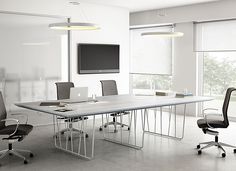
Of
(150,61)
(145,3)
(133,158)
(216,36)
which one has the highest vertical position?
(145,3)

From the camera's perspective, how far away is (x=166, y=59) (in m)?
10.0

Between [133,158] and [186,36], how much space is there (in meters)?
4.98

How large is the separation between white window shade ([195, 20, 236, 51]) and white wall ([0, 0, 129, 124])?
1.98 m

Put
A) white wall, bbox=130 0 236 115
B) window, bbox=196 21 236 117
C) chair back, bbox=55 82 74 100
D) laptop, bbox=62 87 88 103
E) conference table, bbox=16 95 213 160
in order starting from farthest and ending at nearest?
white wall, bbox=130 0 236 115 < window, bbox=196 21 236 117 < chair back, bbox=55 82 74 100 < laptop, bbox=62 87 88 103 < conference table, bbox=16 95 213 160

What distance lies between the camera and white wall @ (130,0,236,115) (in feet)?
28.7

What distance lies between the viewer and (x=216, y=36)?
8.73 m

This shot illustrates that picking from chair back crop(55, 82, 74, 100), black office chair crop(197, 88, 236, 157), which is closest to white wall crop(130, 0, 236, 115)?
black office chair crop(197, 88, 236, 157)

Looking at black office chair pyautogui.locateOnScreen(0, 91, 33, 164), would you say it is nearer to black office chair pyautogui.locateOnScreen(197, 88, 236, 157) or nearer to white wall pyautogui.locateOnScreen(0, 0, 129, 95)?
black office chair pyautogui.locateOnScreen(197, 88, 236, 157)

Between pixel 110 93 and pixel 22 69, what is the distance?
6.38 ft

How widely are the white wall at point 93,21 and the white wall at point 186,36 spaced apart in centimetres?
113

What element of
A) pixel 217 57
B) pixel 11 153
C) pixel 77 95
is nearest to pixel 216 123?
pixel 77 95

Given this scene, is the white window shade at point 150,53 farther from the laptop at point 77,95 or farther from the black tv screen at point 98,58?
the laptop at point 77,95

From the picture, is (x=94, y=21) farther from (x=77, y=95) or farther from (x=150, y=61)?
(x=77, y=95)

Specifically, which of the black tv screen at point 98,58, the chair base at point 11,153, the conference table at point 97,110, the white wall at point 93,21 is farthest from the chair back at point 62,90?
the black tv screen at point 98,58
